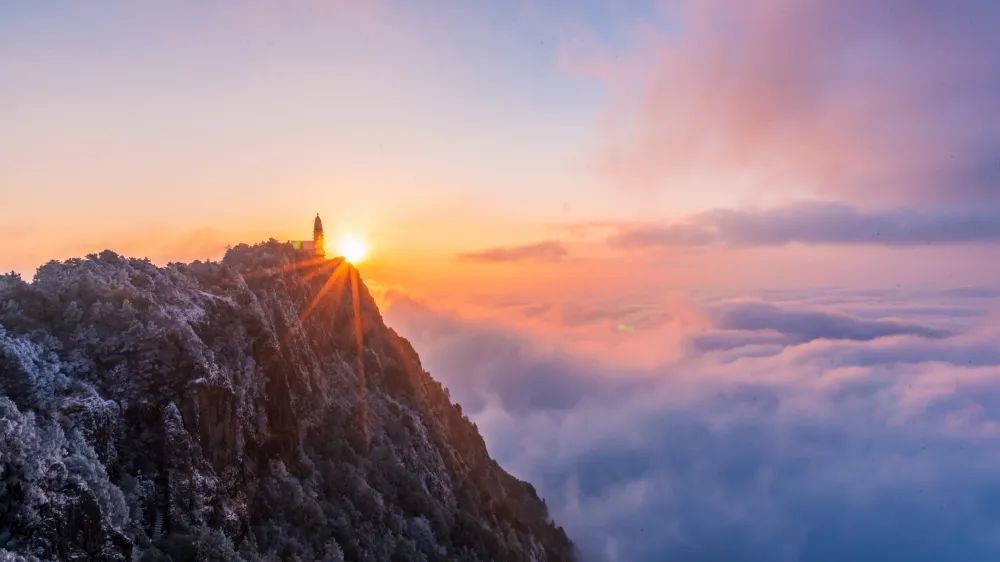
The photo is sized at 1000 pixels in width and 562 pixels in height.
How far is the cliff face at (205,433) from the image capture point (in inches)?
1024

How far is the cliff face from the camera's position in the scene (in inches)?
1024

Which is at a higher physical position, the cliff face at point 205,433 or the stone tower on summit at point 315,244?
the stone tower on summit at point 315,244

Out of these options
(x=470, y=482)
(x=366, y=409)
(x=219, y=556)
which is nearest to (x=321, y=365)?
(x=366, y=409)

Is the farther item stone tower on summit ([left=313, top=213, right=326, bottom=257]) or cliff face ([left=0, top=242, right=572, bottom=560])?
stone tower on summit ([left=313, top=213, right=326, bottom=257])

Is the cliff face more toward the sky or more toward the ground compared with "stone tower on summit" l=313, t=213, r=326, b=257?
more toward the ground

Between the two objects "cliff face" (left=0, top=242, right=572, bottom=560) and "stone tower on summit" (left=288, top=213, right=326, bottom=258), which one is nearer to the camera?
"cliff face" (left=0, top=242, right=572, bottom=560)

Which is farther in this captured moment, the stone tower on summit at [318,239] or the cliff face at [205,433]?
the stone tower on summit at [318,239]

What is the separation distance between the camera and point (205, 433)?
35.3m

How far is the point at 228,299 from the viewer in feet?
150

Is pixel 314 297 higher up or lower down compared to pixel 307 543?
higher up

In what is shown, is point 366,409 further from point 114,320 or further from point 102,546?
point 102,546

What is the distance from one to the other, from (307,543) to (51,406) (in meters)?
17.3

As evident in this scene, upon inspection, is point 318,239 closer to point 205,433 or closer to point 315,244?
point 315,244

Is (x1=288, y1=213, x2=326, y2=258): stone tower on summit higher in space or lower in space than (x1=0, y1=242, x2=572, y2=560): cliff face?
higher
